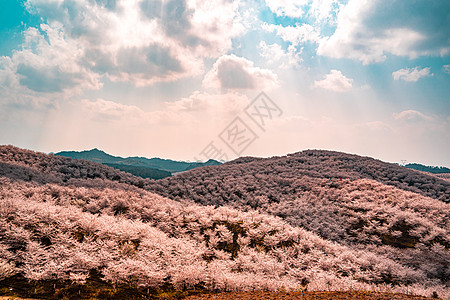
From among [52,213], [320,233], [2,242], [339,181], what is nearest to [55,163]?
[52,213]

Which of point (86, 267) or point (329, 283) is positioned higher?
point (86, 267)

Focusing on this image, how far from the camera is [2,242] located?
1001cm

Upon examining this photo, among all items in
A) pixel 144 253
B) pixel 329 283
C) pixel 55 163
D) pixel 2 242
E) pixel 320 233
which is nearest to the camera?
pixel 2 242

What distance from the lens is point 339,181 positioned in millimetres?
40469

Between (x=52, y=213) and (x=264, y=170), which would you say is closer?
(x=52, y=213)

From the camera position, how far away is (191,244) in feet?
48.7

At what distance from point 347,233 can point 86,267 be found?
25.4m

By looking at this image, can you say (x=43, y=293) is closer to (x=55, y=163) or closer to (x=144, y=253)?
(x=144, y=253)

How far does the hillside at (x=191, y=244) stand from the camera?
9344 millimetres

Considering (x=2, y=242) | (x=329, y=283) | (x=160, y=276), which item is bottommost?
(x=329, y=283)

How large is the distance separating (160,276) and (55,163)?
114ft

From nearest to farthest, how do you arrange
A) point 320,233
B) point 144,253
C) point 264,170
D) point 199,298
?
point 199,298
point 144,253
point 320,233
point 264,170

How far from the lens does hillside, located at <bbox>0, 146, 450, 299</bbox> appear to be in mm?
9344

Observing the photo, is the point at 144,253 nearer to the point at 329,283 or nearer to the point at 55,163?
the point at 329,283
